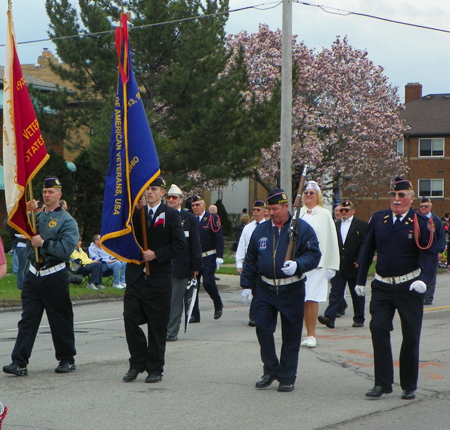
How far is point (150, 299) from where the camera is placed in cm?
734

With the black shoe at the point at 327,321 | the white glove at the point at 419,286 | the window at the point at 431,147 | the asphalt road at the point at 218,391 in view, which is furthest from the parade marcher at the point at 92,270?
the window at the point at 431,147

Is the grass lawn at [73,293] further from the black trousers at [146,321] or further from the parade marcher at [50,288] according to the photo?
the black trousers at [146,321]

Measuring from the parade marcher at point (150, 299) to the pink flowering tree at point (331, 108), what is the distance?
32336 mm

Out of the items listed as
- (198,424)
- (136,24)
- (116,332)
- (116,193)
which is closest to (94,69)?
(136,24)

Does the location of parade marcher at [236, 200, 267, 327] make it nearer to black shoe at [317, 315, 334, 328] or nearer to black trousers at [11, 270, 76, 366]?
black shoe at [317, 315, 334, 328]

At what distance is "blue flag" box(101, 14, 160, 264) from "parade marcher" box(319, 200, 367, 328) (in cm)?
461

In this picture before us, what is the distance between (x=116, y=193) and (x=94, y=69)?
2157 cm

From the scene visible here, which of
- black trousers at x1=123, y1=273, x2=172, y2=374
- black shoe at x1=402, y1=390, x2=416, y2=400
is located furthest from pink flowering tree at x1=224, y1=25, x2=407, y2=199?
black shoe at x1=402, y1=390, x2=416, y2=400

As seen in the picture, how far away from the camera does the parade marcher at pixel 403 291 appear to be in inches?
264

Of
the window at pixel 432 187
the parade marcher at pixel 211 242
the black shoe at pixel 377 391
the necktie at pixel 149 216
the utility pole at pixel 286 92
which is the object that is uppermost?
the utility pole at pixel 286 92

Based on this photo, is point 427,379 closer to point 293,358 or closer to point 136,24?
point 293,358

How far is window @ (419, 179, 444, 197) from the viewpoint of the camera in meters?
55.9

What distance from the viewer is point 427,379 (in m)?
7.59

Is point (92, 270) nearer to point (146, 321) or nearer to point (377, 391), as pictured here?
point (146, 321)
